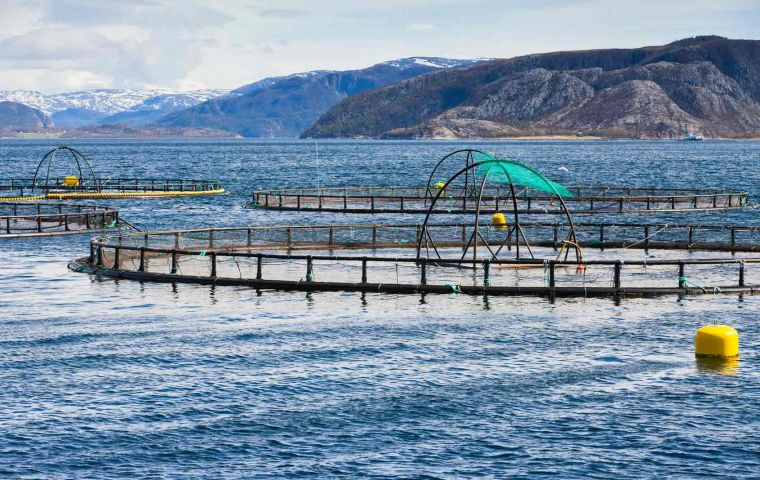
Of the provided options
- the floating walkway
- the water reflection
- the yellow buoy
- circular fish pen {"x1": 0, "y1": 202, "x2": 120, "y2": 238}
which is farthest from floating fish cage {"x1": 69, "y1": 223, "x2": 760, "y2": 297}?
the floating walkway

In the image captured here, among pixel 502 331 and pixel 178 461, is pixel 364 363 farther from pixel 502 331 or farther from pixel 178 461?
pixel 178 461

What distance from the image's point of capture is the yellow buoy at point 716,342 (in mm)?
35938

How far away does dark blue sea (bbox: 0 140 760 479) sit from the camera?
84.6 feet

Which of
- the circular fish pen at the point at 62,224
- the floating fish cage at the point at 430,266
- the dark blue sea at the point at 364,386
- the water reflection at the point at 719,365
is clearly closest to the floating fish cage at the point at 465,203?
the circular fish pen at the point at 62,224

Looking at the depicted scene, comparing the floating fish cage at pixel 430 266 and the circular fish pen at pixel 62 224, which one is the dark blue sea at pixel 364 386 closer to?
the floating fish cage at pixel 430 266

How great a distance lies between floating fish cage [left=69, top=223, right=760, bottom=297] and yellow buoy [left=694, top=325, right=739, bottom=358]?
27.3 feet

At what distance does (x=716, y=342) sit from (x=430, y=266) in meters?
20.7

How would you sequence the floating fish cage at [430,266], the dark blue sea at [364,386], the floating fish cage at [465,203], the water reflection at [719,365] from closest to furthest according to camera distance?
the dark blue sea at [364,386]
the water reflection at [719,365]
the floating fish cage at [430,266]
the floating fish cage at [465,203]

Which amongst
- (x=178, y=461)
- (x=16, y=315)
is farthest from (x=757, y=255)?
(x=178, y=461)

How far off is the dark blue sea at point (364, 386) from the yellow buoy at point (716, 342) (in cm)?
102

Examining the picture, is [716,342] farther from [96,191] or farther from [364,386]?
[96,191]

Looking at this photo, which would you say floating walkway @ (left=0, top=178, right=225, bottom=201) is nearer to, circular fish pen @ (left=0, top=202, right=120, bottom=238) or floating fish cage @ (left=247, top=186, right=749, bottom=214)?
floating fish cage @ (left=247, top=186, right=749, bottom=214)

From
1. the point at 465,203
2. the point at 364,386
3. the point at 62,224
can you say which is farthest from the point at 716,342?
the point at 465,203

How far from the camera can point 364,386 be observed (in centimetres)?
3234
